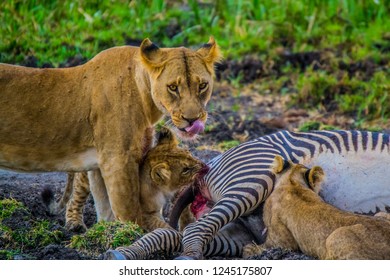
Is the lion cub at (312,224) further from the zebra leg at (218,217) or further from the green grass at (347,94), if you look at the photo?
the green grass at (347,94)

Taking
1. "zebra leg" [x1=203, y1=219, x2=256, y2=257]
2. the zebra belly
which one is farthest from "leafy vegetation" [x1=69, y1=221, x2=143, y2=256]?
the zebra belly

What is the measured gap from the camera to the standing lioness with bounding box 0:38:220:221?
8.28 meters

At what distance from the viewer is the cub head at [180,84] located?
26.7ft

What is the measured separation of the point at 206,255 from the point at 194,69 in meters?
1.45

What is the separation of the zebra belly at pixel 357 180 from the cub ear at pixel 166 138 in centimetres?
116

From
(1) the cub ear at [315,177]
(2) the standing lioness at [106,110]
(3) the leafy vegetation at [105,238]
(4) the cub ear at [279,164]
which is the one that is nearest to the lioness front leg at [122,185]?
(2) the standing lioness at [106,110]

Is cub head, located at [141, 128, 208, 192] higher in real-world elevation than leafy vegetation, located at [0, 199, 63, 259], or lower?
higher

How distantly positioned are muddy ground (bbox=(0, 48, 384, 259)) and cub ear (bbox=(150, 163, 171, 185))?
2.69 feet

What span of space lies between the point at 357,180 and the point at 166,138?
1628mm

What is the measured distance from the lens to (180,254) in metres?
7.75

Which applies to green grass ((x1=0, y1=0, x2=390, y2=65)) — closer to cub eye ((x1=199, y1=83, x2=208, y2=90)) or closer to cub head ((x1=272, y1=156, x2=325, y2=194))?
cub eye ((x1=199, y1=83, x2=208, y2=90))

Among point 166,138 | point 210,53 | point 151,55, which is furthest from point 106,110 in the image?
point 210,53

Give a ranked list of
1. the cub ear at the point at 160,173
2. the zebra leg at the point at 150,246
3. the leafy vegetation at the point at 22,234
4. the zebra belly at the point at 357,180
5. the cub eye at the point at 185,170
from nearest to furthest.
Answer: the zebra leg at the point at 150,246 → the leafy vegetation at the point at 22,234 → the zebra belly at the point at 357,180 → the cub ear at the point at 160,173 → the cub eye at the point at 185,170
